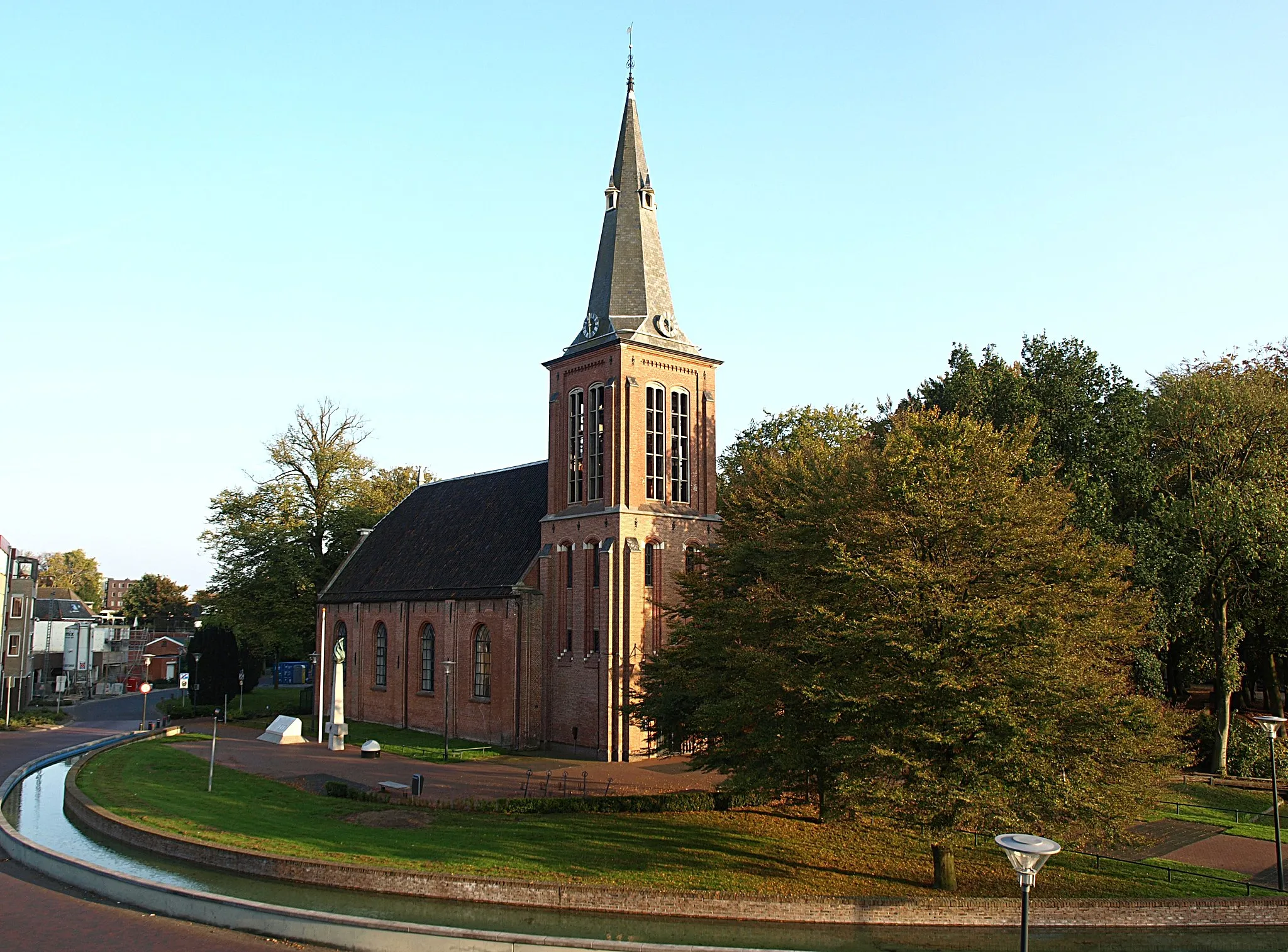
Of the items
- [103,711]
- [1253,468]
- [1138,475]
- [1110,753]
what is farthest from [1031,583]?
[103,711]

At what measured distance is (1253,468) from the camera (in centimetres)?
3844

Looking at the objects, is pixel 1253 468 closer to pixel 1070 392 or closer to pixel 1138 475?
pixel 1138 475

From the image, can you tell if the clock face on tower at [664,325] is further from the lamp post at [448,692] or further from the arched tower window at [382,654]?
the arched tower window at [382,654]

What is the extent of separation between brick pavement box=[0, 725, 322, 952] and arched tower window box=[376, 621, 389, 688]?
31489 mm

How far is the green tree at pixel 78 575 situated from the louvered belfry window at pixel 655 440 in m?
128

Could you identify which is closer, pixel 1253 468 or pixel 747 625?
pixel 747 625

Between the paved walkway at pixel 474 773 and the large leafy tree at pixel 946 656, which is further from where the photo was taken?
the paved walkway at pixel 474 773

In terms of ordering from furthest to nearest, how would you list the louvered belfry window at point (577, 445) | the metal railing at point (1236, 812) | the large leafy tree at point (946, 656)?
the louvered belfry window at point (577, 445) < the metal railing at point (1236, 812) < the large leafy tree at point (946, 656)

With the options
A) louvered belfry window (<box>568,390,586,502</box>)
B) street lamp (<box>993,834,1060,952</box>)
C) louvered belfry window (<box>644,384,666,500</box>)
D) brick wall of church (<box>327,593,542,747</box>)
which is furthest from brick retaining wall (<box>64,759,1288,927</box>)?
louvered belfry window (<box>568,390,586,502</box>)

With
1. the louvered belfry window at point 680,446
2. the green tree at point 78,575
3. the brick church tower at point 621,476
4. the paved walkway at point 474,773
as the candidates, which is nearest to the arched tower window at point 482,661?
the brick church tower at point 621,476

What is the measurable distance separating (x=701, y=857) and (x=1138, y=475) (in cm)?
2608

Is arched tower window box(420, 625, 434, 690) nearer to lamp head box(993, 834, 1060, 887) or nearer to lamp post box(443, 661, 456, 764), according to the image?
lamp post box(443, 661, 456, 764)

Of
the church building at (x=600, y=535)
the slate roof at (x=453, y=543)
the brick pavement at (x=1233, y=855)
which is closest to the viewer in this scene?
the brick pavement at (x=1233, y=855)

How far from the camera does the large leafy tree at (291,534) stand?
202 ft
